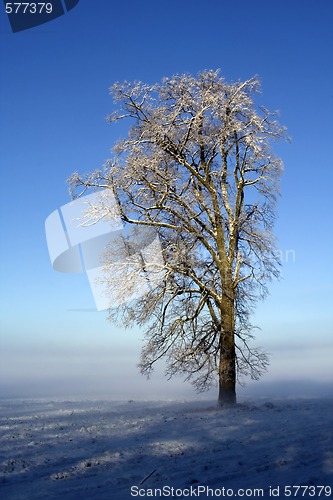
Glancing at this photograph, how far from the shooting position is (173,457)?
896 cm

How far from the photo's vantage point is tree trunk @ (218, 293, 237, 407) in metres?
17.0

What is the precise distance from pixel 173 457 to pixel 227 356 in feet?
28.4

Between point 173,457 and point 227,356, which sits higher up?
point 227,356

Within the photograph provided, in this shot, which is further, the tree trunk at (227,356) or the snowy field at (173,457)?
the tree trunk at (227,356)

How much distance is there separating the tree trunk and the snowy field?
11.7 ft

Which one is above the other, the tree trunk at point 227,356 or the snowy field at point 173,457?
the tree trunk at point 227,356

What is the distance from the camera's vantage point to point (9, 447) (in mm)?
10375

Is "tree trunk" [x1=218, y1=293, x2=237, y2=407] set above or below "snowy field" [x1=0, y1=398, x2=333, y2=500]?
above

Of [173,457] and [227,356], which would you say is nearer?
[173,457]

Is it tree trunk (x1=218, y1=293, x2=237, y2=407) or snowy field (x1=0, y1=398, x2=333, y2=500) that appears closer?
snowy field (x1=0, y1=398, x2=333, y2=500)

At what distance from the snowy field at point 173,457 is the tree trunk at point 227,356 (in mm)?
3578

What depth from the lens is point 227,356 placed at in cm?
1733

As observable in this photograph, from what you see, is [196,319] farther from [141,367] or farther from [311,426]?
[311,426]

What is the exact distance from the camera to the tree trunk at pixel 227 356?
1700 centimetres
